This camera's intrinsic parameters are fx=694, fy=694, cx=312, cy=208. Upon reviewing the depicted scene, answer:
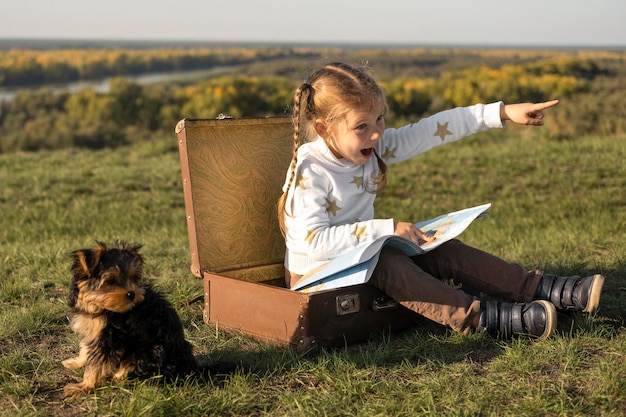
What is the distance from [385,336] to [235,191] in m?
1.38

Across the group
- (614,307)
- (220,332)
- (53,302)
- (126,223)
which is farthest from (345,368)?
(126,223)

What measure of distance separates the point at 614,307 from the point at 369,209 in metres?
1.58

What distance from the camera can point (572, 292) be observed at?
3.78 m

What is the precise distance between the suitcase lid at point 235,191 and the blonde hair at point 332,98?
491mm

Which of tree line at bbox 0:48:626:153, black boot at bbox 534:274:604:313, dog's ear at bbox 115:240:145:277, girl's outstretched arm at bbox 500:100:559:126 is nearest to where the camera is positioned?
dog's ear at bbox 115:240:145:277

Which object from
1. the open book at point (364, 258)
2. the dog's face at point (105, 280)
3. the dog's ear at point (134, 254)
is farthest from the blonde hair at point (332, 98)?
the dog's face at point (105, 280)

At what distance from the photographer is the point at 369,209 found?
4195mm

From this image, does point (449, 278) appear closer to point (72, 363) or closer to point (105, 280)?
point (105, 280)

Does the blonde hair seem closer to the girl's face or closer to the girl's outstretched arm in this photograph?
the girl's face

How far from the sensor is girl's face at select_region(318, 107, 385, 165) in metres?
3.95

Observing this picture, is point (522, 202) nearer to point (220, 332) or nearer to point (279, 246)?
point (279, 246)

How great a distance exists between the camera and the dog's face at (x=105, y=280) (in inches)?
116

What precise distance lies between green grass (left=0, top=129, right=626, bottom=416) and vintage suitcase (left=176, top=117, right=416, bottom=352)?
5.0 inches

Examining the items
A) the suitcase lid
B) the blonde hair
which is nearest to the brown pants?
the blonde hair
